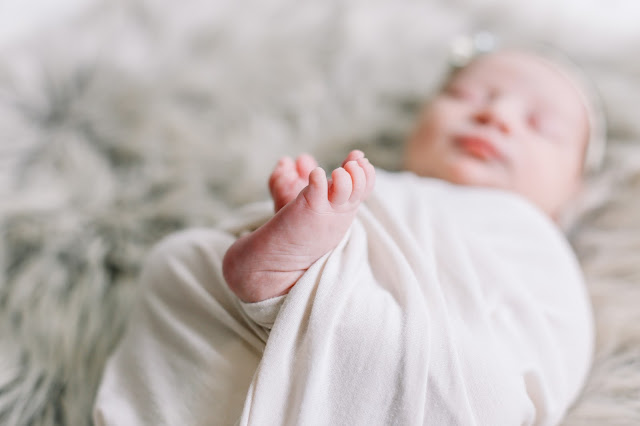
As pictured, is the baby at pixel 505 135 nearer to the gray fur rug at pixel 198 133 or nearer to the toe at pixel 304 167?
the toe at pixel 304 167

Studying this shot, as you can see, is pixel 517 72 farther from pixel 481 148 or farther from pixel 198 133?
pixel 198 133

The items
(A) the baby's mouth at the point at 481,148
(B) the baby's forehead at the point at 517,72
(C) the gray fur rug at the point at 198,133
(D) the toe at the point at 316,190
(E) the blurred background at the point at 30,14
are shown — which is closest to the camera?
(D) the toe at the point at 316,190

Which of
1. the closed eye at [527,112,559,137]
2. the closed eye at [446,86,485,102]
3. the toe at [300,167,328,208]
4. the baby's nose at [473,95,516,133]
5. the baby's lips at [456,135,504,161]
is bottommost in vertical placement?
the closed eye at [527,112,559,137]

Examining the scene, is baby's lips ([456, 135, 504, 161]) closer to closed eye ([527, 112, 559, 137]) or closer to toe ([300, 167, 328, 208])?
closed eye ([527, 112, 559, 137])

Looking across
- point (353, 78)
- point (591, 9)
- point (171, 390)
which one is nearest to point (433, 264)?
point (171, 390)

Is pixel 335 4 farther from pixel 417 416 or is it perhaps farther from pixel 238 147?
pixel 417 416

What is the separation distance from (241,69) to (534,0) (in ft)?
2.53

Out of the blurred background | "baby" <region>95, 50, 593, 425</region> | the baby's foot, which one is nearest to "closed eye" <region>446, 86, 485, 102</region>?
"baby" <region>95, 50, 593, 425</region>

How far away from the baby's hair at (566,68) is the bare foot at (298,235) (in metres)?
0.75

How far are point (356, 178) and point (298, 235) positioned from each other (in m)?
0.09

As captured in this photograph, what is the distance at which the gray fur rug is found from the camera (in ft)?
2.97

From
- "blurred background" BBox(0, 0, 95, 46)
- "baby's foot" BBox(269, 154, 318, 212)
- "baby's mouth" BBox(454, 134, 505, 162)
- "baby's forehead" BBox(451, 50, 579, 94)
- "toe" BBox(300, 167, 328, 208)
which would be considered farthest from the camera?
"blurred background" BBox(0, 0, 95, 46)

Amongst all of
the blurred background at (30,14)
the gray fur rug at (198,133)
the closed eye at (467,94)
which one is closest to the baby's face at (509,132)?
the closed eye at (467,94)

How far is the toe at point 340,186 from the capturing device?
2.02ft
